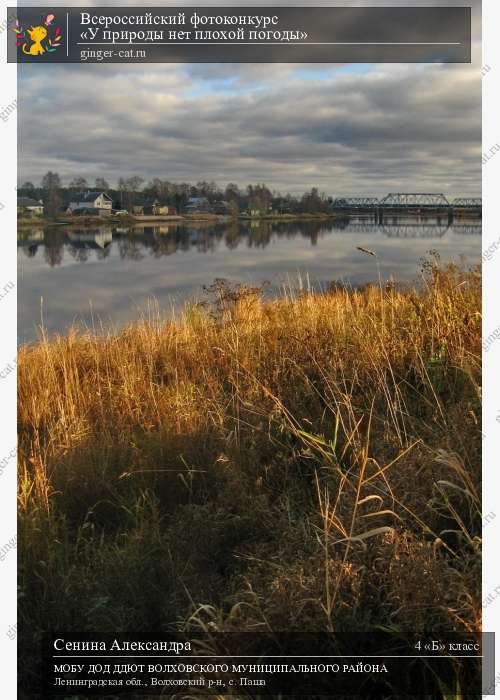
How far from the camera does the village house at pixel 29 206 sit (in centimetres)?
362

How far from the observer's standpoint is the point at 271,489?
343cm

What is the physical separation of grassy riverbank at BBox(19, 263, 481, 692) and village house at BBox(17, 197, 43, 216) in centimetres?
132

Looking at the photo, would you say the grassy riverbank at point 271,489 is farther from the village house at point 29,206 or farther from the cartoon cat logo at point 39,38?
the cartoon cat logo at point 39,38

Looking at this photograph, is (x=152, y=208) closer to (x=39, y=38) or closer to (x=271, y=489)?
(x=39, y=38)

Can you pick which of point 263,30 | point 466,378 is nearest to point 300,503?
point 466,378

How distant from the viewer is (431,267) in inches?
206

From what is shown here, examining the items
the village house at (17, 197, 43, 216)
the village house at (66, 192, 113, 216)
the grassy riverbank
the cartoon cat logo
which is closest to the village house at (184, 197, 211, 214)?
the village house at (66, 192, 113, 216)

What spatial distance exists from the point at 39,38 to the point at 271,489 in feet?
9.24

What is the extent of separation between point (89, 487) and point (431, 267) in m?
3.25

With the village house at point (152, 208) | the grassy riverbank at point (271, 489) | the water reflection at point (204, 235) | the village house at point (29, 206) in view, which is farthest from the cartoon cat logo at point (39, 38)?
the grassy riverbank at point (271, 489)

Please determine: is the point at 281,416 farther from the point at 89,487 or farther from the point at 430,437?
the point at 89,487

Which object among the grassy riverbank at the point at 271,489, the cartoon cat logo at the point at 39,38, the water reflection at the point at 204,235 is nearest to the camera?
the grassy riverbank at the point at 271,489

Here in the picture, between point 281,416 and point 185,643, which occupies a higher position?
point 281,416

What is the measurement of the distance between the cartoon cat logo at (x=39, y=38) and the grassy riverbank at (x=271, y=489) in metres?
2.24
